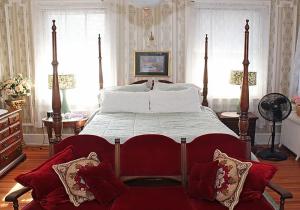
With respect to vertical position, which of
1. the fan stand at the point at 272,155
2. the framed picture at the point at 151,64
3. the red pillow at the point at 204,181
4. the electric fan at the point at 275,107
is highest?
the framed picture at the point at 151,64

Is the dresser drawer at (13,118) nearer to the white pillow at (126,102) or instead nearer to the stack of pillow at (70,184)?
the white pillow at (126,102)

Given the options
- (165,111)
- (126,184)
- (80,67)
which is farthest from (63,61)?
(126,184)

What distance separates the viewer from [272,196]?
3.39 metres

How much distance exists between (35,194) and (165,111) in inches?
84.4

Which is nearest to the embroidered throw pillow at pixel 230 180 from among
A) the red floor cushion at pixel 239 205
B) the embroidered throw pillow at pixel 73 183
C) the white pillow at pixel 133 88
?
the red floor cushion at pixel 239 205

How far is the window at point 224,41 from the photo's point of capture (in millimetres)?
4715

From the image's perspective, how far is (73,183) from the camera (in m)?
2.38

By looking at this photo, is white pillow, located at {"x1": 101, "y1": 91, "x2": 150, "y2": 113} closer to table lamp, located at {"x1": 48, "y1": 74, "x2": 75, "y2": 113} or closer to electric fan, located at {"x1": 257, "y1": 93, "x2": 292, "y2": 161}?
table lamp, located at {"x1": 48, "y1": 74, "x2": 75, "y2": 113}

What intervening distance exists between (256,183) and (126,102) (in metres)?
2.18

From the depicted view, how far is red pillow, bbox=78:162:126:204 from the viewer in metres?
2.36

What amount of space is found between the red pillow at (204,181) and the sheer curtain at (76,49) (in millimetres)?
2659

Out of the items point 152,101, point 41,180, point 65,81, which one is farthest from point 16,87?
point 41,180

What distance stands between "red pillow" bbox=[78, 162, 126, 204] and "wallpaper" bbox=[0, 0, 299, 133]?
2.57m

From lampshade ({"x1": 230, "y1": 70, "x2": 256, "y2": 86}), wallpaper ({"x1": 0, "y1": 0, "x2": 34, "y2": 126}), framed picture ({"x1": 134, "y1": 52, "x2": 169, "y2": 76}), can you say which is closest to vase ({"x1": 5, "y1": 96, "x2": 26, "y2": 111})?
wallpaper ({"x1": 0, "y1": 0, "x2": 34, "y2": 126})
